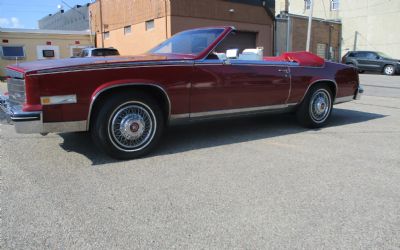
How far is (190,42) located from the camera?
5.29 meters

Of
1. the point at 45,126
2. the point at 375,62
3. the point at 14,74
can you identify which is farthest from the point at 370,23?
the point at 45,126

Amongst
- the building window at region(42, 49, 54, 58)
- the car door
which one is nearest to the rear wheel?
the car door

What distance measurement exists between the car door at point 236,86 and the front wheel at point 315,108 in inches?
20.5

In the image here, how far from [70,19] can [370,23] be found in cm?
2936

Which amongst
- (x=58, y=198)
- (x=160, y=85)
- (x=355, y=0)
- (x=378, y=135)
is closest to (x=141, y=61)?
(x=160, y=85)

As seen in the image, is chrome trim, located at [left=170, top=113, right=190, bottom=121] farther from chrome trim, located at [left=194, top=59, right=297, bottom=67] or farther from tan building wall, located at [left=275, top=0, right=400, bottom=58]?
tan building wall, located at [left=275, top=0, right=400, bottom=58]

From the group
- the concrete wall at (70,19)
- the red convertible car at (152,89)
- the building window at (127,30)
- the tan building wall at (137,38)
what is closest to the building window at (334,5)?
the building window at (127,30)

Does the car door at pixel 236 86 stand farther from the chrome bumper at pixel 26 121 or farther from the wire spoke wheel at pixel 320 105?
the chrome bumper at pixel 26 121

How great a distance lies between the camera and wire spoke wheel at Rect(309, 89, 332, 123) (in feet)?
20.5

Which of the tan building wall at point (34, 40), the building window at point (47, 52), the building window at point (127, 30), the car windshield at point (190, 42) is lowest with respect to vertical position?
the car windshield at point (190, 42)

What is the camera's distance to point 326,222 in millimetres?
2869

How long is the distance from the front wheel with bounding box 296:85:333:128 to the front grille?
4132mm

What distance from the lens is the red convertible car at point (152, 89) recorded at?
3.96 m

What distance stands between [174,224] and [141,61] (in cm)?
221
